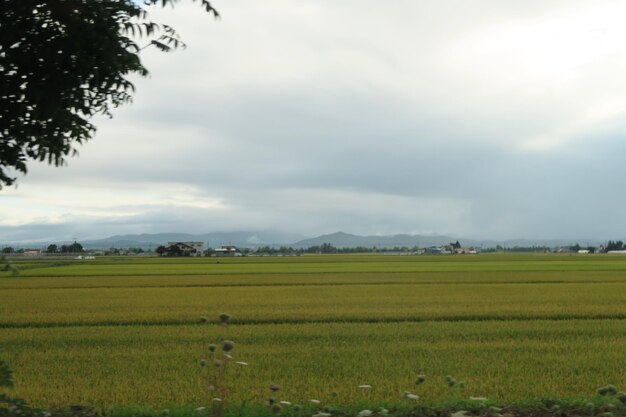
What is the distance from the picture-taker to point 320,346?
47.9 ft

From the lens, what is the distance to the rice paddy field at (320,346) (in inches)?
395

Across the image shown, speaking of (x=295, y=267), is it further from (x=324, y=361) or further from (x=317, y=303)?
(x=324, y=361)

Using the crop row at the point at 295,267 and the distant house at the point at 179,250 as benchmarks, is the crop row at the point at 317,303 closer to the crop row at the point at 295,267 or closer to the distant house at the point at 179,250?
the crop row at the point at 295,267

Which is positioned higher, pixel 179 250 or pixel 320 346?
pixel 179 250

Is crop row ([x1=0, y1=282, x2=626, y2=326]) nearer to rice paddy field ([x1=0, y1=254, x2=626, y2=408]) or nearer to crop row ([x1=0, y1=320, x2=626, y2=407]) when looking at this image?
rice paddy field ([x1=0, y1=254, x2=626, y2=408])

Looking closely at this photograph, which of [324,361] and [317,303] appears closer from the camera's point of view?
[324,361]

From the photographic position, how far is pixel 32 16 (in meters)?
3.99

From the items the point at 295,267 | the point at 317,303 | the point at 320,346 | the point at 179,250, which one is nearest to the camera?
the point at 320,346

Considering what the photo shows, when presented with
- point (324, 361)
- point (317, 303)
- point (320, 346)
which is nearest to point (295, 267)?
point (317, 303)

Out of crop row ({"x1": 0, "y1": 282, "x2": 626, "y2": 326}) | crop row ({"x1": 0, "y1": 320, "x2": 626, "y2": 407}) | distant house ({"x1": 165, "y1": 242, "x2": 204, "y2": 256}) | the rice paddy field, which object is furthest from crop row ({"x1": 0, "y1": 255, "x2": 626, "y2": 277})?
distant house ({"x1": 165, "y1": 242, "x2": 204, "y2": 256})

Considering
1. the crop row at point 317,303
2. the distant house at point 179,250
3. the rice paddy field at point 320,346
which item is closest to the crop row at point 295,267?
the crop row at point 317,303

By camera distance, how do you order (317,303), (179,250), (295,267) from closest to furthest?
(317,303), (295,267), (179,250)

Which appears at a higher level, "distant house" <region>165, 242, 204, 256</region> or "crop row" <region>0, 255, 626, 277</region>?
"distant house" <region>165, 242, 204, 256</region>

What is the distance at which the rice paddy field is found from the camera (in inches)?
395
